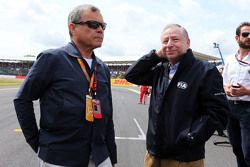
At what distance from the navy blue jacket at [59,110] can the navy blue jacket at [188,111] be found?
0.57 metres

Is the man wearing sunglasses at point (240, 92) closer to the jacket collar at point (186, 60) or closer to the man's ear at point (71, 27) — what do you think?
the jacket collar at point (186, 60)

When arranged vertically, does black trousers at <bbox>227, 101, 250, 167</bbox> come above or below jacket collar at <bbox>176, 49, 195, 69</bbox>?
below

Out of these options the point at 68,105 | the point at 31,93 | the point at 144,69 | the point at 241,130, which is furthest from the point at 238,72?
the point at 31,93

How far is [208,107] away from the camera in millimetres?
2750

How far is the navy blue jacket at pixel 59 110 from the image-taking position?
2.48 meters

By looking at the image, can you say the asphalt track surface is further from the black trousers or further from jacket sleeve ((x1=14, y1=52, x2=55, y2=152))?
jacket sleeve ((x1=14, y1=52, x2=55, y2=152))

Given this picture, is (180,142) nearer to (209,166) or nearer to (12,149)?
(209,166)

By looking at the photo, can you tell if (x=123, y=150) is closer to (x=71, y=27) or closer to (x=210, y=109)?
(x=210, y=109)

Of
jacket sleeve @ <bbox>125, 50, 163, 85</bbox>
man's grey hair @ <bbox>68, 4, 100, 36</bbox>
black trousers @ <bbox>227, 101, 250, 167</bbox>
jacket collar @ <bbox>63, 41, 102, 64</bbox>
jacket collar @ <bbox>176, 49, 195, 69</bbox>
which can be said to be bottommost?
black trousers @ <bbox>227, 101, 250, 167</bbox>

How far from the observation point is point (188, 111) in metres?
2.77

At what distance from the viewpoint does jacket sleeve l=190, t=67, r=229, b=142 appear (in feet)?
Answer: 8.88

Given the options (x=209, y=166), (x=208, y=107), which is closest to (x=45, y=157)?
(x=208, y=107)

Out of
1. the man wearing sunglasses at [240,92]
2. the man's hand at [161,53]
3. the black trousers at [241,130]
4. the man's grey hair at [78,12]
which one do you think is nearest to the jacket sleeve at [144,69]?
the man's hand at [161,53]

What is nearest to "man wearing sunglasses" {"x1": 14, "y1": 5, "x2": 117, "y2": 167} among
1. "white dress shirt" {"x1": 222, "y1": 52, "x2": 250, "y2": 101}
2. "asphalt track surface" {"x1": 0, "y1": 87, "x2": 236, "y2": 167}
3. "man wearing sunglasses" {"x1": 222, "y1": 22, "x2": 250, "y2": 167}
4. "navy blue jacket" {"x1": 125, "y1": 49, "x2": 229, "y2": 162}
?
"navy blue jacket" {"x1": 125, "y1": 49, "x2": 229, "y2": 162}
